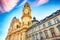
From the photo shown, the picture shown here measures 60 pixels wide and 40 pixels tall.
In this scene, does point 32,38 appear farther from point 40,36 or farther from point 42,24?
point 42,24

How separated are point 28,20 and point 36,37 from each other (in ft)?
33.6

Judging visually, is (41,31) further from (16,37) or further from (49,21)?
(16,37)

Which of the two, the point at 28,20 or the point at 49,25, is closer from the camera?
the point at 49,25

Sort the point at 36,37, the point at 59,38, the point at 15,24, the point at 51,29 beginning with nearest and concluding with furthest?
1. the point at 59,38
2. the point at 51,29
3. the point at 36,37
4. the point at 15,24

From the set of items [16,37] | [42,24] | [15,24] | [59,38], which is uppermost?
[15,24]

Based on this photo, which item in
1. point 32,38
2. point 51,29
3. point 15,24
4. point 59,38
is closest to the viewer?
point 59,38

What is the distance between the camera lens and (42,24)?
17484 mm

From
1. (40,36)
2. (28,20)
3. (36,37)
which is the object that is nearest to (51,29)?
(40,36)

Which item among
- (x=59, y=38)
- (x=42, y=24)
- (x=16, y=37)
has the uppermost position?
(x=42, y=24)

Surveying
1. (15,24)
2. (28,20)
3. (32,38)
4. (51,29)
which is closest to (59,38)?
(51,29)

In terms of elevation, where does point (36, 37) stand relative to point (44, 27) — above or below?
below

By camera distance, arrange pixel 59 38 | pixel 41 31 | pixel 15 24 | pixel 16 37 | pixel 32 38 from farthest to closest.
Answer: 1. pixel 15 24
2. pixel 16 37
3. pixel 32 38
4. pixel 41 31
5. pixel 59 38

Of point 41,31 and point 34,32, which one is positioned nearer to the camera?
point 41,31

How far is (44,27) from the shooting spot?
16.6m
